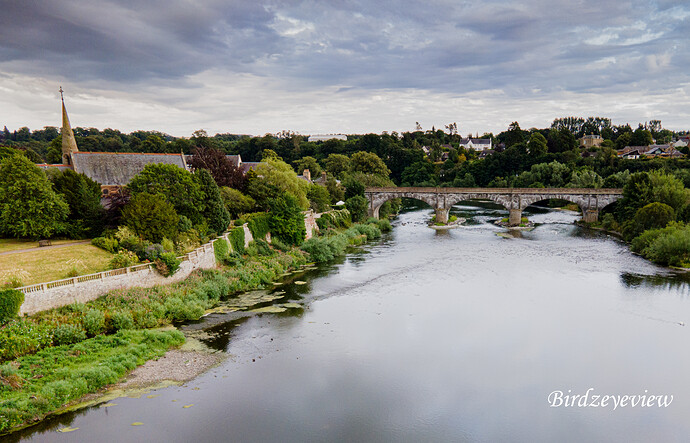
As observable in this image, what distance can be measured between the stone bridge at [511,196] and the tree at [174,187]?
3647 cm

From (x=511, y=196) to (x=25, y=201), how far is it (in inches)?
2331

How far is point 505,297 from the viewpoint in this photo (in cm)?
3206

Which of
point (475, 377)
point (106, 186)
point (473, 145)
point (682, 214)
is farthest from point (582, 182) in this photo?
point (473, 145)

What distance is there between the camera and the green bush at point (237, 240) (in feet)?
127

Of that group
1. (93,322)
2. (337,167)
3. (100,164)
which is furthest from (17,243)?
(337,167)

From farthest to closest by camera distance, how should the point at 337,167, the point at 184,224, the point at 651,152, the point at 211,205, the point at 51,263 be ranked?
the point at 651,152
the point at 337,167
the point at 211,205
the point at 184,224
the point at 51,263

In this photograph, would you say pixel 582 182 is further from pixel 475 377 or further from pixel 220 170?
pixel 475 377

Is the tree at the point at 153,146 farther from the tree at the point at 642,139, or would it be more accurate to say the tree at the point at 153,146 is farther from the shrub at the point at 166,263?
the tree at the point at 642,139

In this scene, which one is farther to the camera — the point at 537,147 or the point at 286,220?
the point at 537,147

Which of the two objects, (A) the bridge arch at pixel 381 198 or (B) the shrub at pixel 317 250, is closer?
(B) the shrub at pixel 317 250

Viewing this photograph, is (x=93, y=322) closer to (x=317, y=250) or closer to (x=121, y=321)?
(x=121, y=321)

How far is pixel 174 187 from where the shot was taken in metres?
36.8

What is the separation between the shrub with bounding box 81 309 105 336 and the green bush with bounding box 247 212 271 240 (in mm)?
19333

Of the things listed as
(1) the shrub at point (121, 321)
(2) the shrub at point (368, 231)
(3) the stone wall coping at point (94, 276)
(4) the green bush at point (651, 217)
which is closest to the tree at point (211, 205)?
(3) the stone wall coping at point (94, 276)
